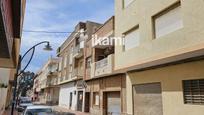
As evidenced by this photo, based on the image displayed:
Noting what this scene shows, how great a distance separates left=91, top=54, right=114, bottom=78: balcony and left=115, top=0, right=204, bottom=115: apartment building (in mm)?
2058

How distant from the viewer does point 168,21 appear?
441 inches

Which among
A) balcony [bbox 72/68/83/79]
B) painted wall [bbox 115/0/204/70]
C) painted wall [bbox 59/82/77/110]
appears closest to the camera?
painted wall [bbox 115/0/204/70]

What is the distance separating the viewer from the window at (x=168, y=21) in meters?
10.6

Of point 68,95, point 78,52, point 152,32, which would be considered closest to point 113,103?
point 152,32

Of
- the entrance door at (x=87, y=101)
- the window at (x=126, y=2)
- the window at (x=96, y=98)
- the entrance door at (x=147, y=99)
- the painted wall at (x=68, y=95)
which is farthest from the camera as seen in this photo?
the painted wall at (x=68, y=95)

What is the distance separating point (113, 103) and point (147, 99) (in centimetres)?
633

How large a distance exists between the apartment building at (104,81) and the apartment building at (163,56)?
7.60ft

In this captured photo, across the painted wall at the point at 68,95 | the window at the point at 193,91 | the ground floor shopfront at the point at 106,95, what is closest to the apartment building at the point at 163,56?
the window at the point at 193,91

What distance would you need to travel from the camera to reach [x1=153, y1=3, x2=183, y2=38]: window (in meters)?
10.6

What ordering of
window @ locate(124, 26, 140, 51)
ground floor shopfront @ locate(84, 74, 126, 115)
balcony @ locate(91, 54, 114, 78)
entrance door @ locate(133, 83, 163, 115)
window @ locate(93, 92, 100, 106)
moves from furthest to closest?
1. window @ locate(93, 92, 100, 106)
2. balcony @ locate(91, 54, 114, 78)
3. ground floor shopfront @ locate(84, 74, 126, 115)
4. window @ locate(124, 26, 140, 51)
5. entrance door @ locate(133, 83, 163, 115)

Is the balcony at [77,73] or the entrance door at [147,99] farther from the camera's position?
the balcony at [77,73]

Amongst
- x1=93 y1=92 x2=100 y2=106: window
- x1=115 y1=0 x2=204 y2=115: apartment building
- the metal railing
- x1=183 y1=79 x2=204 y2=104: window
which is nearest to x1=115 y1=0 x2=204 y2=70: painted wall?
x1=115 y1=0 x2=204 y2=115: apartment building

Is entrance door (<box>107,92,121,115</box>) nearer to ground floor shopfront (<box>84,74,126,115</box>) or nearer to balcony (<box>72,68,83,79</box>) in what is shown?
ground floor shopfront (<box>84,74,126,115</box>)

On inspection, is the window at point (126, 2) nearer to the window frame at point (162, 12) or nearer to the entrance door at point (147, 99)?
the window frame at point (162, 12)
